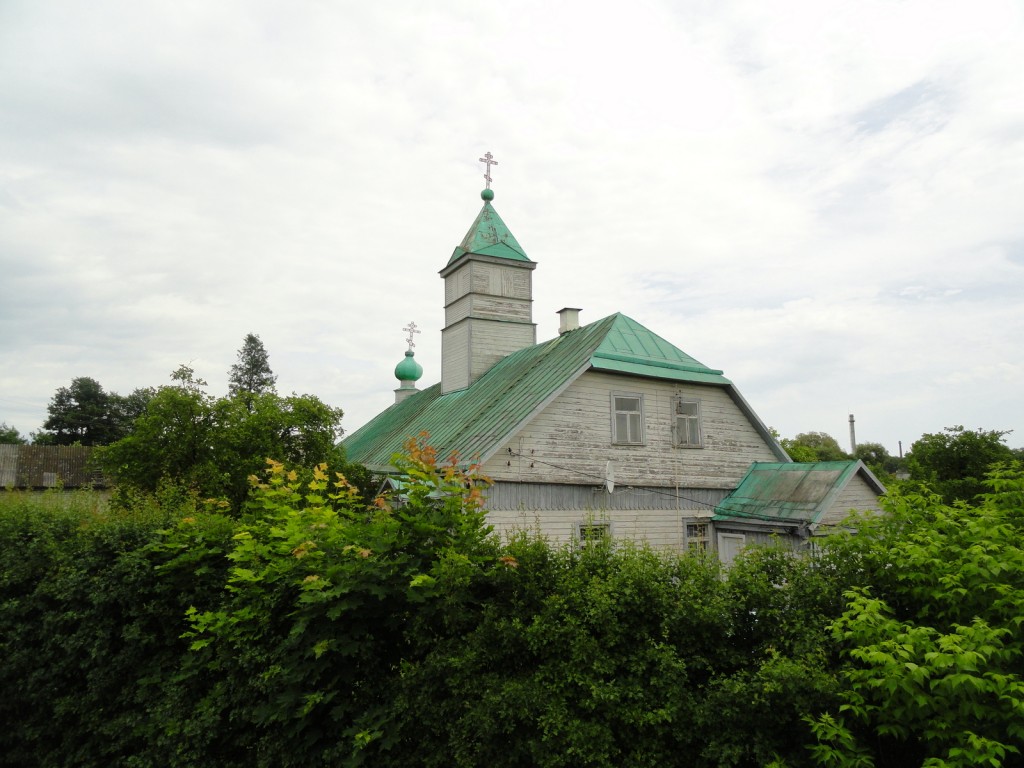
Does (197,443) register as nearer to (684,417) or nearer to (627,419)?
(627,419)

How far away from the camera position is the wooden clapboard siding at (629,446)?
51.2 feet

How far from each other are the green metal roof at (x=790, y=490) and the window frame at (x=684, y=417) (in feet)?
5.36

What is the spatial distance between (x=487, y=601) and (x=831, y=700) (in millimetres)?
2647

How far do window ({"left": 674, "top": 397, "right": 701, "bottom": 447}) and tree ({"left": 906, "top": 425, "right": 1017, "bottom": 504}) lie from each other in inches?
200

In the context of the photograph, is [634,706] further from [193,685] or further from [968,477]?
[968,477]

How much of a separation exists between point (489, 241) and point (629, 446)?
412 inches

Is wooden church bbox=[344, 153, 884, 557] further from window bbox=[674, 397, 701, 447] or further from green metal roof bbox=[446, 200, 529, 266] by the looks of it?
green metal roof bbox=[446, 200, 529, 266]

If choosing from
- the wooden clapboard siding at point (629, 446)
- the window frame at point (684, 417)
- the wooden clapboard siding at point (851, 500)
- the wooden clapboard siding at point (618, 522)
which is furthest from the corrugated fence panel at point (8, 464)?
the wooden clapboard siding at point (851, 500)

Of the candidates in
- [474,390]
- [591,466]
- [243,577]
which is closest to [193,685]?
[243,577]

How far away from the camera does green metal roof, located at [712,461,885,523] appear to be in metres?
15.1

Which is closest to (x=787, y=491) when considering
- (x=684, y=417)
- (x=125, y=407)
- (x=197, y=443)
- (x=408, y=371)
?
(x=684, y=417)

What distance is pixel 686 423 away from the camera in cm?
1769

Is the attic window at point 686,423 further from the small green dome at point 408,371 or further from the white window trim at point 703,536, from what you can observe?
the small green dome at point 408,371

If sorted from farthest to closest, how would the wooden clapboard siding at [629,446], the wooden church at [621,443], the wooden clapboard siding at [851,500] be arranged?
the wooden clapboard siding at [629,446] < the wooden church at [621,443] < the wooden clapboard siding at [851,500]
